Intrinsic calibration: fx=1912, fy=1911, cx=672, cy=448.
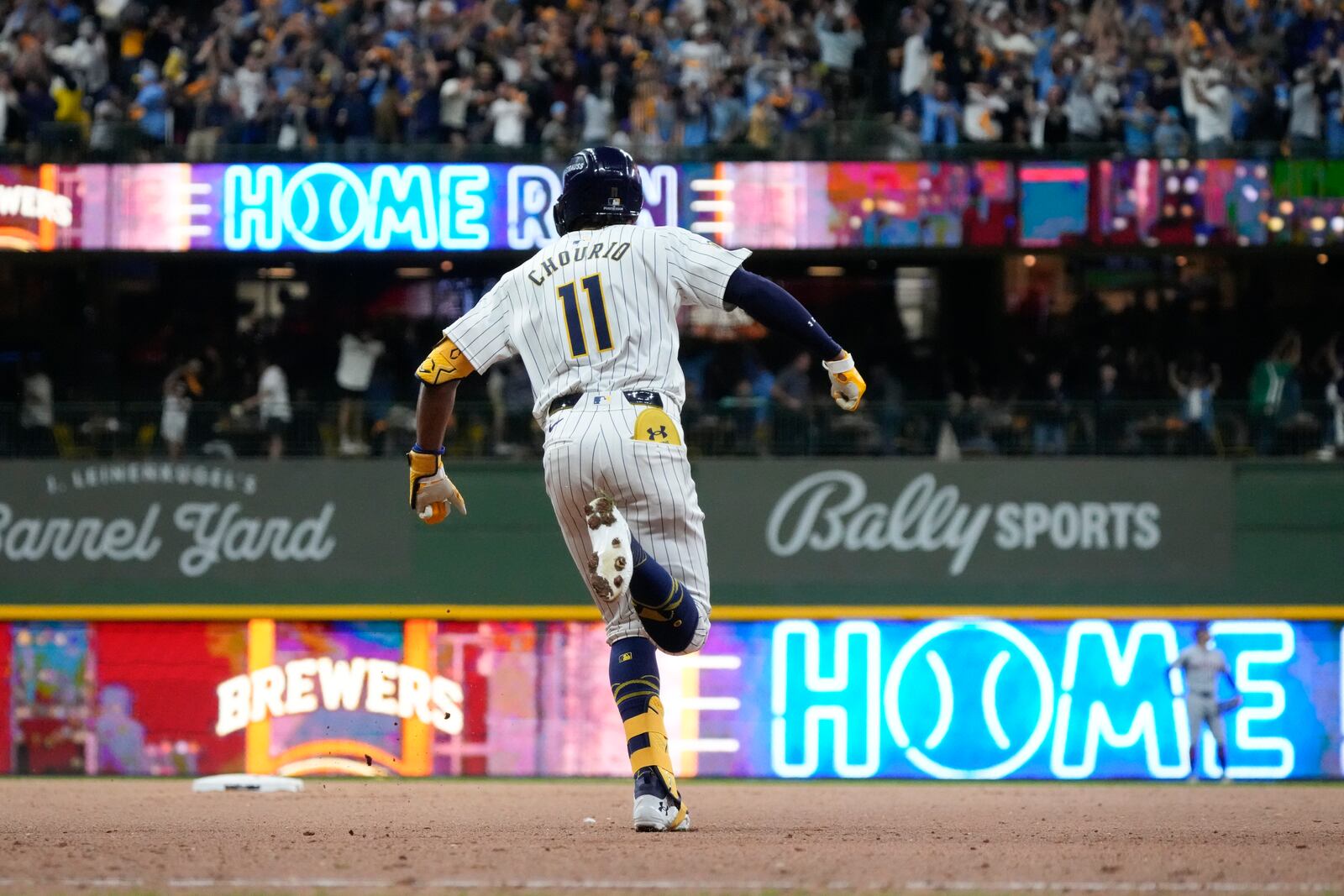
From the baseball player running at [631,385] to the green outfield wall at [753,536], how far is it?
38.1 ft

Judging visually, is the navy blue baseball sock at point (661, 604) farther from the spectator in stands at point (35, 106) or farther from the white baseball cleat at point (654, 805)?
the spectator in stands at point (35, 106)

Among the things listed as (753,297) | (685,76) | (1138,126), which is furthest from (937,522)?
(753,297)

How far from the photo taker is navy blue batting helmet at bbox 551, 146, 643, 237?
674 cm

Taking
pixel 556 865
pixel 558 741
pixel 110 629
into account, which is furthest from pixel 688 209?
pixel 556 865

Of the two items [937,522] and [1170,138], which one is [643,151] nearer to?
[937,522]

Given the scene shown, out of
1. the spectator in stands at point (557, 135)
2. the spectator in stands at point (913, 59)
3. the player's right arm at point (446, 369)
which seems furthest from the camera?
the spectator in stands at point (913, 59)

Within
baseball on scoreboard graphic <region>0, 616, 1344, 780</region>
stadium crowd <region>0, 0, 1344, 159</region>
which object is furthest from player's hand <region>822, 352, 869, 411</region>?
stadium crowd <region>0, 0, 1344, 159</region>

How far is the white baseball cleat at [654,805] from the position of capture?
639 cm

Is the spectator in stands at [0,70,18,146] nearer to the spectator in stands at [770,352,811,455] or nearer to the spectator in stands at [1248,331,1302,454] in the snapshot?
the spectator in stands at [770,352,811,455]

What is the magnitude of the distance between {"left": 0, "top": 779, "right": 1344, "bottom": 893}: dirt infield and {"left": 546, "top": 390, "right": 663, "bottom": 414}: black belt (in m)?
1.43

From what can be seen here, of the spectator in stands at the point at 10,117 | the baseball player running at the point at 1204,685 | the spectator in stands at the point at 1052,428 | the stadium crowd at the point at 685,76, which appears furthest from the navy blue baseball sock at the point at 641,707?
the spectator in stands at the point at 10,117

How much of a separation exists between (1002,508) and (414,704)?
5915 millimetres

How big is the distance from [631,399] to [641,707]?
1067 millimetres

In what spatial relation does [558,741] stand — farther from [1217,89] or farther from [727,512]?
[1217,89]
